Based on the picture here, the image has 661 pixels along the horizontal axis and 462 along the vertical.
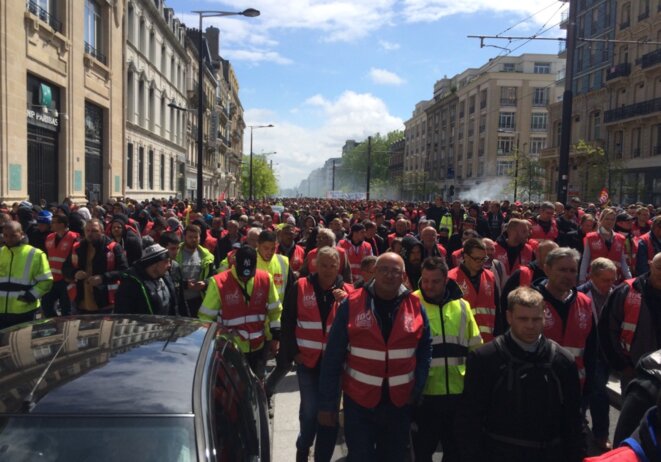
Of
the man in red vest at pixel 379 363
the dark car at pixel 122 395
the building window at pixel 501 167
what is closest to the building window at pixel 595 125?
the building window at pixel 501 167

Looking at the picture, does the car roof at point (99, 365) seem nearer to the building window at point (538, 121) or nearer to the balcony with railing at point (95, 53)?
the balcony with railing at point (95, 53)

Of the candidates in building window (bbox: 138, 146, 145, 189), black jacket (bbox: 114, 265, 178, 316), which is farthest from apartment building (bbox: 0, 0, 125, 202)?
black jacket (bbox: 114, 265, 178, 316)

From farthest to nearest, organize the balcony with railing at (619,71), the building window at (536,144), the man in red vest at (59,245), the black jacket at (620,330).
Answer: the building window at (536,144) → the balcony with railing at (619,71) → the man in red vest at (59,245) → the black jacket at (620,330)

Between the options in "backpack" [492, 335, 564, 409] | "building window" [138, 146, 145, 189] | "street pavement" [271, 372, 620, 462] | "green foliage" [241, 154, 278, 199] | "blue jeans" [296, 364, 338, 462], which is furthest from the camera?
"green foliage" [241, 154, 278, 199]

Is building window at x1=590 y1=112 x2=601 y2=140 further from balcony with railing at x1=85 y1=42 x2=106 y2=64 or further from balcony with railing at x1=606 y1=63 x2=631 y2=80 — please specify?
balcony with railing at x1=85 y1=42 x2=106 y2=64

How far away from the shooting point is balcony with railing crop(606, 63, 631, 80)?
4075cm

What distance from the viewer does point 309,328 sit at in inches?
175

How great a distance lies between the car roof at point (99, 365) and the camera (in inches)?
94.3

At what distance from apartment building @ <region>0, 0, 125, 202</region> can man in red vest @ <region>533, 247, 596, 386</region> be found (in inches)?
616

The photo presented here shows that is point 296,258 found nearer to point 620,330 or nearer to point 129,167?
point 620,330

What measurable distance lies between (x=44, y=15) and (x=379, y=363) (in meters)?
19.7

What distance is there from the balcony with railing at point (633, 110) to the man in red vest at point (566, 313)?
126 ft

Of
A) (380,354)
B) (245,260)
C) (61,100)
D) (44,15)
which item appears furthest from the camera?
(61,100)

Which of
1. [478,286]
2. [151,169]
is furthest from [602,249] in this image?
[151,169]
